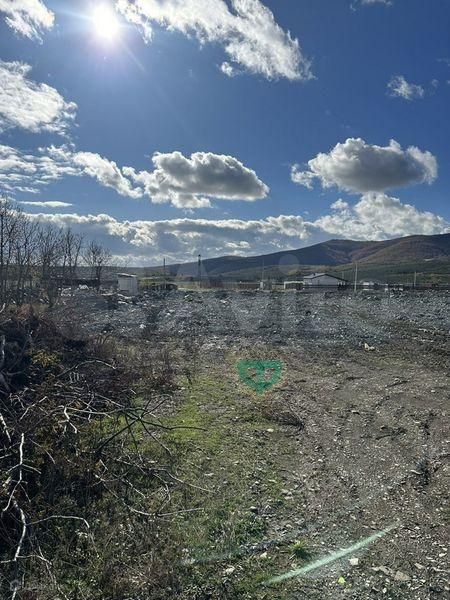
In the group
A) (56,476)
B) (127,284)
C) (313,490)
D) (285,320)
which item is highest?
(127,284)

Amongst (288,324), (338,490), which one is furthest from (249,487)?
(288,324)

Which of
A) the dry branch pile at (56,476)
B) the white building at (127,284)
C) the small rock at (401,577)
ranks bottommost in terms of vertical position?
the small rock at (401,577)

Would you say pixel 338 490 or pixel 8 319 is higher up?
pixel 8 319

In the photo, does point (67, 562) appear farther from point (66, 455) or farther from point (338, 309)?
point (338, 309)

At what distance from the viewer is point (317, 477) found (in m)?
4.88

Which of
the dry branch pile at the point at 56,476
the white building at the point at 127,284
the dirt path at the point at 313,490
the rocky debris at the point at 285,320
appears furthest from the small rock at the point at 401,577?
the white building at the point at 127,284

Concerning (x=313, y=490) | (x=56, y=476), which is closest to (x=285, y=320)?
(x=313, y=490)

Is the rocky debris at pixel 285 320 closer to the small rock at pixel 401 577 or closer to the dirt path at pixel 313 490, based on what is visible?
the dirt path at pixel 313 490

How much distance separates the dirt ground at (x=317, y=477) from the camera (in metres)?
3.22

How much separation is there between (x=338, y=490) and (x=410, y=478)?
946 mm

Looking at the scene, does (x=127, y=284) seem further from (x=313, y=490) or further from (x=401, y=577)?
(x=401, y=577)

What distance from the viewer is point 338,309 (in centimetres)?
2220

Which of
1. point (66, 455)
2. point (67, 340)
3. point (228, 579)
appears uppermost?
point (67, 340)

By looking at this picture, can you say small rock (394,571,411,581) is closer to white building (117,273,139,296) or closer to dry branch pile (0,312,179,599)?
dry branch pile (0,312,179,599)
